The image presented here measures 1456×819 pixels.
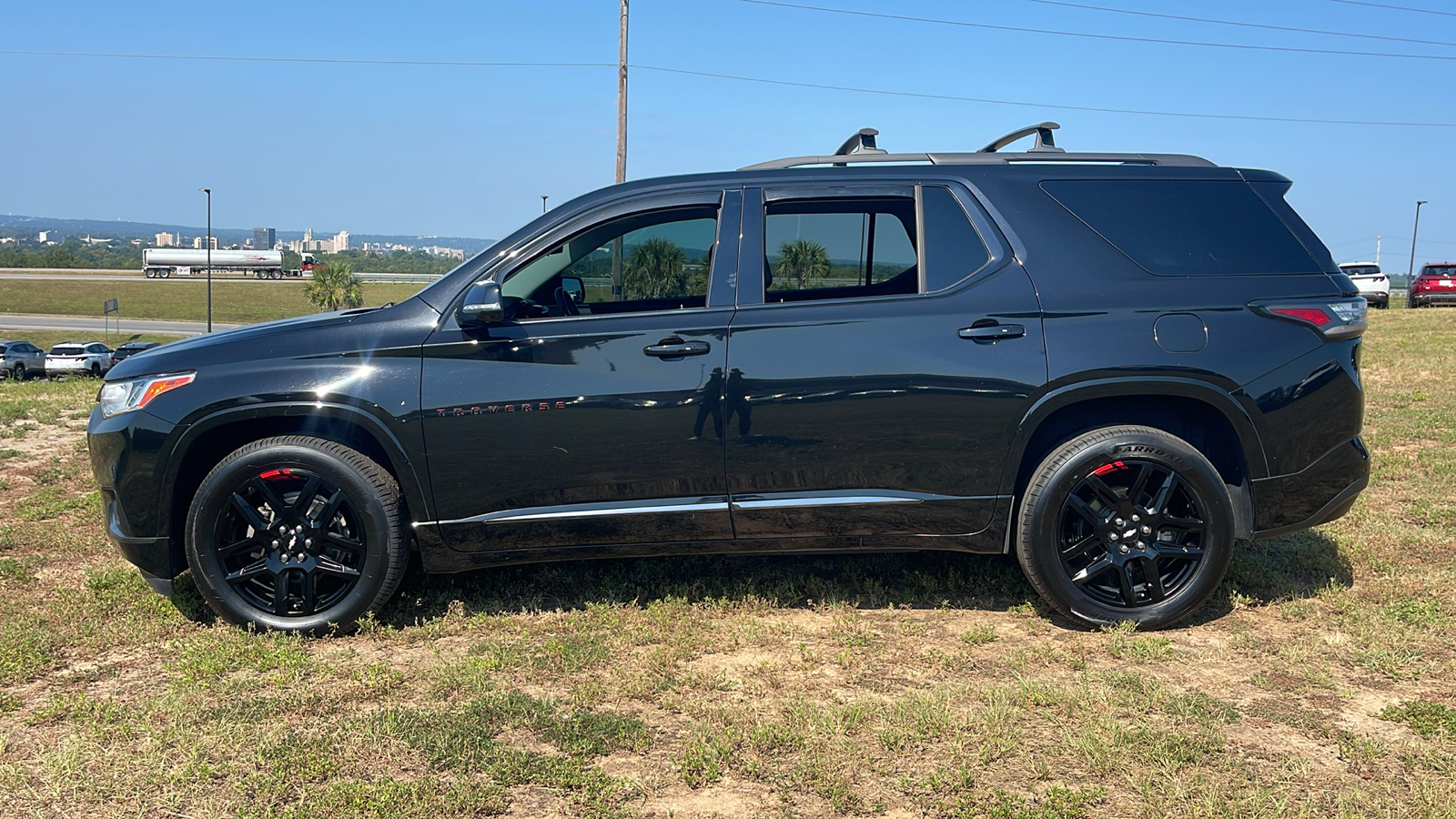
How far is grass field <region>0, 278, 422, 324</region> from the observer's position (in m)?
66.9

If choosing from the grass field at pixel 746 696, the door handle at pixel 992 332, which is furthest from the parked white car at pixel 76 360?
the door handle at pixel 992 332

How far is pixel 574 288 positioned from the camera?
456 centimetres

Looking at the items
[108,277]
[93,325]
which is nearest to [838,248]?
[93,325]

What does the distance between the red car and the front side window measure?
2914 centimetres

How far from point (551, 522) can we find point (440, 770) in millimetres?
1245

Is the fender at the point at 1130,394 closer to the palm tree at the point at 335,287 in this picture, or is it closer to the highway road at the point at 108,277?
the palm tree at the point at 335,287

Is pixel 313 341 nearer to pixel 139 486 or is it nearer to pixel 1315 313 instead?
pixel 139 486

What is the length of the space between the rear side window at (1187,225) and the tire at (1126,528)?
2.48 ft

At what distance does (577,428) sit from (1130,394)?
2239 millimetres

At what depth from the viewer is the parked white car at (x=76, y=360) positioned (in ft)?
123

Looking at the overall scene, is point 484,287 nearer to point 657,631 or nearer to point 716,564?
point 657,631

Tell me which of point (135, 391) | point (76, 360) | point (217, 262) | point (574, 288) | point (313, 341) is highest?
point (217, 262)

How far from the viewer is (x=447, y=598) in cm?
469

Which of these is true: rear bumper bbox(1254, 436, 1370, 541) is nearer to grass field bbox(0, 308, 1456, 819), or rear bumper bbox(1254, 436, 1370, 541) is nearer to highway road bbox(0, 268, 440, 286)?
grass field bbox(0, 308, 1456, 819)
